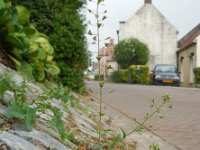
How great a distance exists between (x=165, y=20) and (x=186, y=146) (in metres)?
41.4

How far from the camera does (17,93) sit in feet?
12.8

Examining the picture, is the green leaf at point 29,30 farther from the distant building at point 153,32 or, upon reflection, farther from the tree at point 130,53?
the distant building at point 153,32

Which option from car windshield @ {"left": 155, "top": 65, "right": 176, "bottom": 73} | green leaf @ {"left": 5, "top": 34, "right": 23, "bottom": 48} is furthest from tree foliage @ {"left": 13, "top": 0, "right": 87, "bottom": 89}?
car windshield @ {"left": 155, "top": 65, "right": 176, "bottom": 73}

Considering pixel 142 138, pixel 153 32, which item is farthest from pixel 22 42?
pixel 153 32

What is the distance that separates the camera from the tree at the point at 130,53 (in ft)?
134

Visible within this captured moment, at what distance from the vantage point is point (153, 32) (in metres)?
46.7

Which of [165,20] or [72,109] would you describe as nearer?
[72,109]

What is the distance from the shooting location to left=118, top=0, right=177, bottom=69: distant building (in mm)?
46188

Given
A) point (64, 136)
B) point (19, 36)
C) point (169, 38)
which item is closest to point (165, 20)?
point (169, 38)

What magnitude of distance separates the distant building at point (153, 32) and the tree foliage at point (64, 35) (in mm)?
35629

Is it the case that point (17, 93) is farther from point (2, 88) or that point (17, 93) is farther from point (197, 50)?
point (197, 50)

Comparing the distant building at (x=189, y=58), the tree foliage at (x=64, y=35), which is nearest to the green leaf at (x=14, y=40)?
the tree foliage at (x=64, y=35)

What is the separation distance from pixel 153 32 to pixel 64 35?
121 feet

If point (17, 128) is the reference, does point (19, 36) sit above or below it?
above
